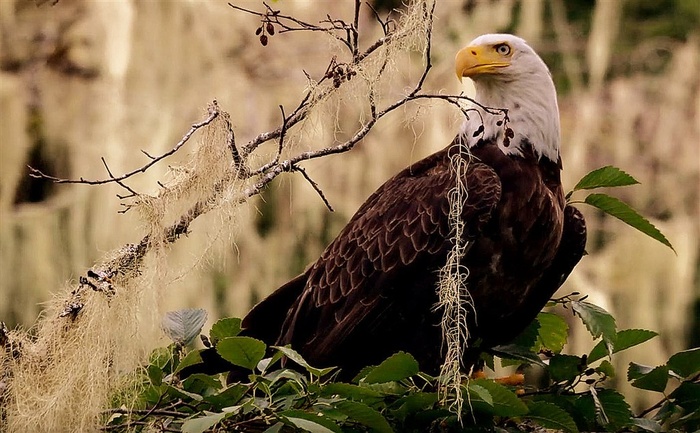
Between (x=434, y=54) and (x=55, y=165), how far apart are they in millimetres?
2373

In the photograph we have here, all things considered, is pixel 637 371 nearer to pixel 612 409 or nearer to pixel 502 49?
pixel 612 409

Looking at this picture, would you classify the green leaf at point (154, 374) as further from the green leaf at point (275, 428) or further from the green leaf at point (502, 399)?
the green leaf at point (502, 399)

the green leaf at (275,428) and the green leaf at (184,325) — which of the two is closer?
the green leaf at (275,428)

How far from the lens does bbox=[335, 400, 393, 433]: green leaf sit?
2.42 m

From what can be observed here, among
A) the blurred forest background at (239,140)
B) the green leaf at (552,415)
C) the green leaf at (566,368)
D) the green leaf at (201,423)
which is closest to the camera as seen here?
the green leaf at (201,423)

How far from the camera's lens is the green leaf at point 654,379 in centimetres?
280

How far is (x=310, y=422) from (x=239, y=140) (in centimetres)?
401

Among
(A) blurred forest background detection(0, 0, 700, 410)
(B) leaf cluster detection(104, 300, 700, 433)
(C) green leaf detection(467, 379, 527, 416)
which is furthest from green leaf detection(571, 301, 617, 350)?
(A) blurred forest background detection(0, 0, 700, 410)

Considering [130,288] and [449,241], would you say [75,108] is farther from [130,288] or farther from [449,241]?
[130,288]

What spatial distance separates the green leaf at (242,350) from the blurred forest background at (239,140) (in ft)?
10.1

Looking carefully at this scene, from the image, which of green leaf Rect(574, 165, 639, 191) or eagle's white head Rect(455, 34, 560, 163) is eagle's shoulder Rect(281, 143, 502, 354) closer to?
eagle's white head Rect(455, 34, 560, 163)

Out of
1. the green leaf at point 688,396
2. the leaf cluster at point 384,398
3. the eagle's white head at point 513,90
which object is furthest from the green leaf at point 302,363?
the eagle's white head at point 513,90

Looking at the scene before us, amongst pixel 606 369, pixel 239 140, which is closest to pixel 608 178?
pixel 606 369

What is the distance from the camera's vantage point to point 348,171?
7.33m
